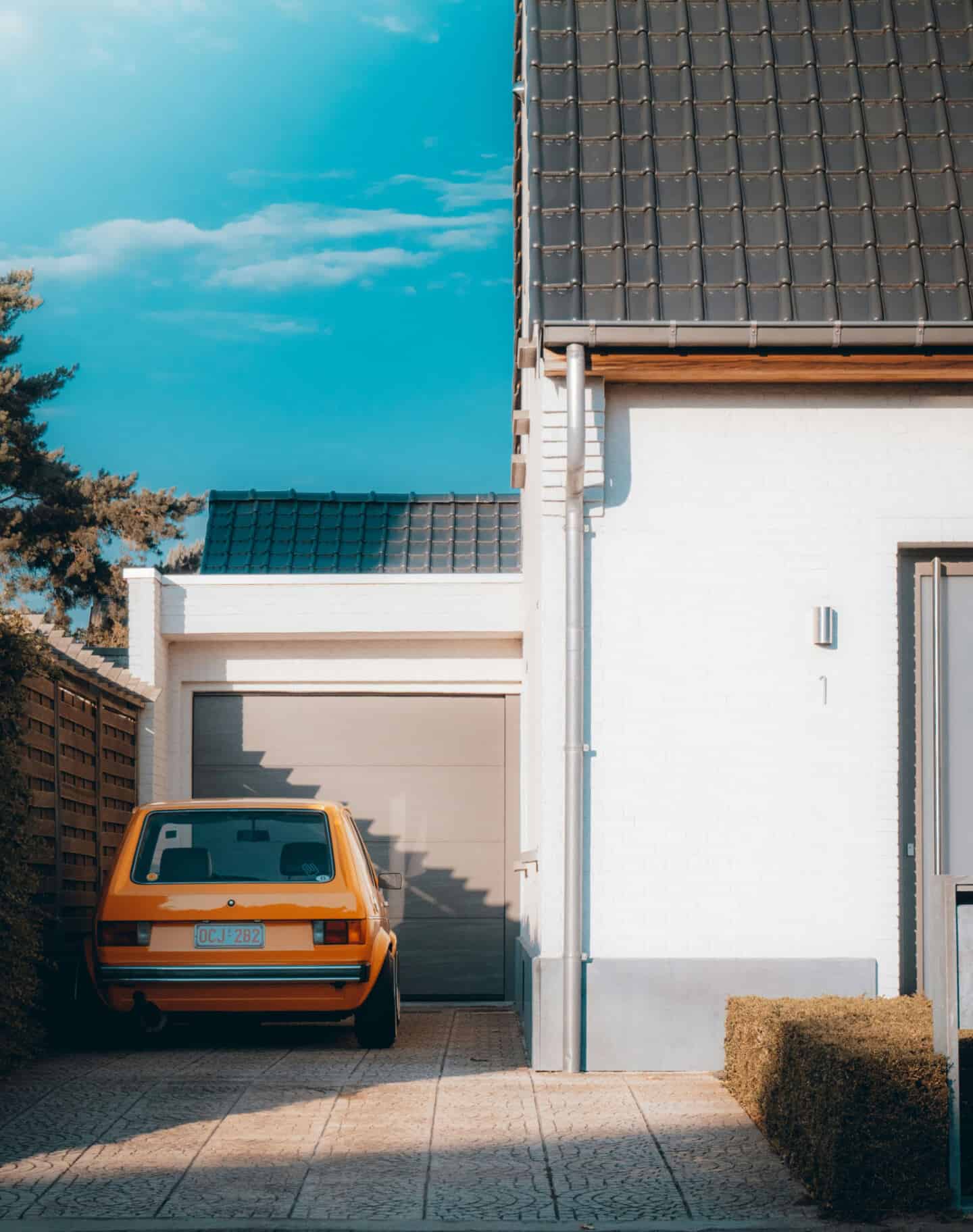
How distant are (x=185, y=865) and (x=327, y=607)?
13.3 ft

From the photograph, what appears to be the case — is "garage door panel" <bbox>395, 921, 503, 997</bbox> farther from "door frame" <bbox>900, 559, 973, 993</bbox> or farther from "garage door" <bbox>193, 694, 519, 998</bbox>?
"door frame" <bbox>900, 559, 973, 993</bbox>

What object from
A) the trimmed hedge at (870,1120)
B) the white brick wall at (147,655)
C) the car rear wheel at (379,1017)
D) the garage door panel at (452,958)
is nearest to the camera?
the trimmed hedge at (870,1120)

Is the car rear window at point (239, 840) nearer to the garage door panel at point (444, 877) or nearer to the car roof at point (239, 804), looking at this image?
the car roof at point (239, 804)

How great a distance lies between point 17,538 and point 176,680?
21.1 metres

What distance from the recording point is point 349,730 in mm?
14359

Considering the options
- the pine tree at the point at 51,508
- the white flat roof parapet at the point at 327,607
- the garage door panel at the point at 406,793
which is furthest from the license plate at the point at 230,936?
the pine tree at the point at 51,508

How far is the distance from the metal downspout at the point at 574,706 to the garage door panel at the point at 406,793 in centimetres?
521

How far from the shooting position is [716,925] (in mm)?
9133

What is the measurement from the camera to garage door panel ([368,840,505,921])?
46.7 feet

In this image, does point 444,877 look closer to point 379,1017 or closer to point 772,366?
point 379,1017

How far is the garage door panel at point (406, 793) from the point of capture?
14297 mm

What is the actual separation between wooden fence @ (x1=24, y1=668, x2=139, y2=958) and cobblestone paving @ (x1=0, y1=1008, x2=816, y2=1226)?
143 centimetres

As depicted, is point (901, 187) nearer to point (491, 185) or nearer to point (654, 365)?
point (654, 365)

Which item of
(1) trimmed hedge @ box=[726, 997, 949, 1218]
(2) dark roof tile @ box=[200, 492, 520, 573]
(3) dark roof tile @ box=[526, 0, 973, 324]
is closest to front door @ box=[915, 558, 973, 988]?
(3) dark roof tile @ box=[526, 0, 973, 324]
